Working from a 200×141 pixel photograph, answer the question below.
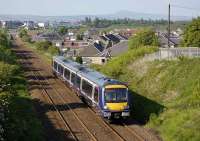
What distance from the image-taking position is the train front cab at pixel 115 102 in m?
26.2

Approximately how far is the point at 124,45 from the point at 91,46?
17.1 m

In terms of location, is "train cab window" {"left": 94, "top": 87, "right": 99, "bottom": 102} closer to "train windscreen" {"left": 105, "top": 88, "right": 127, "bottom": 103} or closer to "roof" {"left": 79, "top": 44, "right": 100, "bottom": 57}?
"train windscreen" {"left": 105, "top": 88, "right": 127, "bottom": 103}

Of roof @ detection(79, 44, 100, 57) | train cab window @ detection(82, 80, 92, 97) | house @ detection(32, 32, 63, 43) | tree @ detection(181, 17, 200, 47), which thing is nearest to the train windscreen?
train cab window @ detection(82, 80, 92, 97)

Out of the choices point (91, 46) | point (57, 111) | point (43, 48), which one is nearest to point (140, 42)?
point (91, 46)

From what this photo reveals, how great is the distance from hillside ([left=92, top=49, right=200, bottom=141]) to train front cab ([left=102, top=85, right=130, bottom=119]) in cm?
156

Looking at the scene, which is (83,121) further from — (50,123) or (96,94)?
(50,123)

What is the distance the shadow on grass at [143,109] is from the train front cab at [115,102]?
4.33 feet

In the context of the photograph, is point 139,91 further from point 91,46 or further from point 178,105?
point 91,46

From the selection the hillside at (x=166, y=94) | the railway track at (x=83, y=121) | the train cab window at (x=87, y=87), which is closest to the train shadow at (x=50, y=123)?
the railway track at (x=83, y=121)

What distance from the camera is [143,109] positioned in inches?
1149

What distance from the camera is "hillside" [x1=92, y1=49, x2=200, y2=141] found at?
23.6 m

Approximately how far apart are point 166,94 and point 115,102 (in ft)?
21.9

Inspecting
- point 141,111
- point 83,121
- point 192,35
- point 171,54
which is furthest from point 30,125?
point 192,35

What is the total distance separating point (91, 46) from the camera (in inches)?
3893
